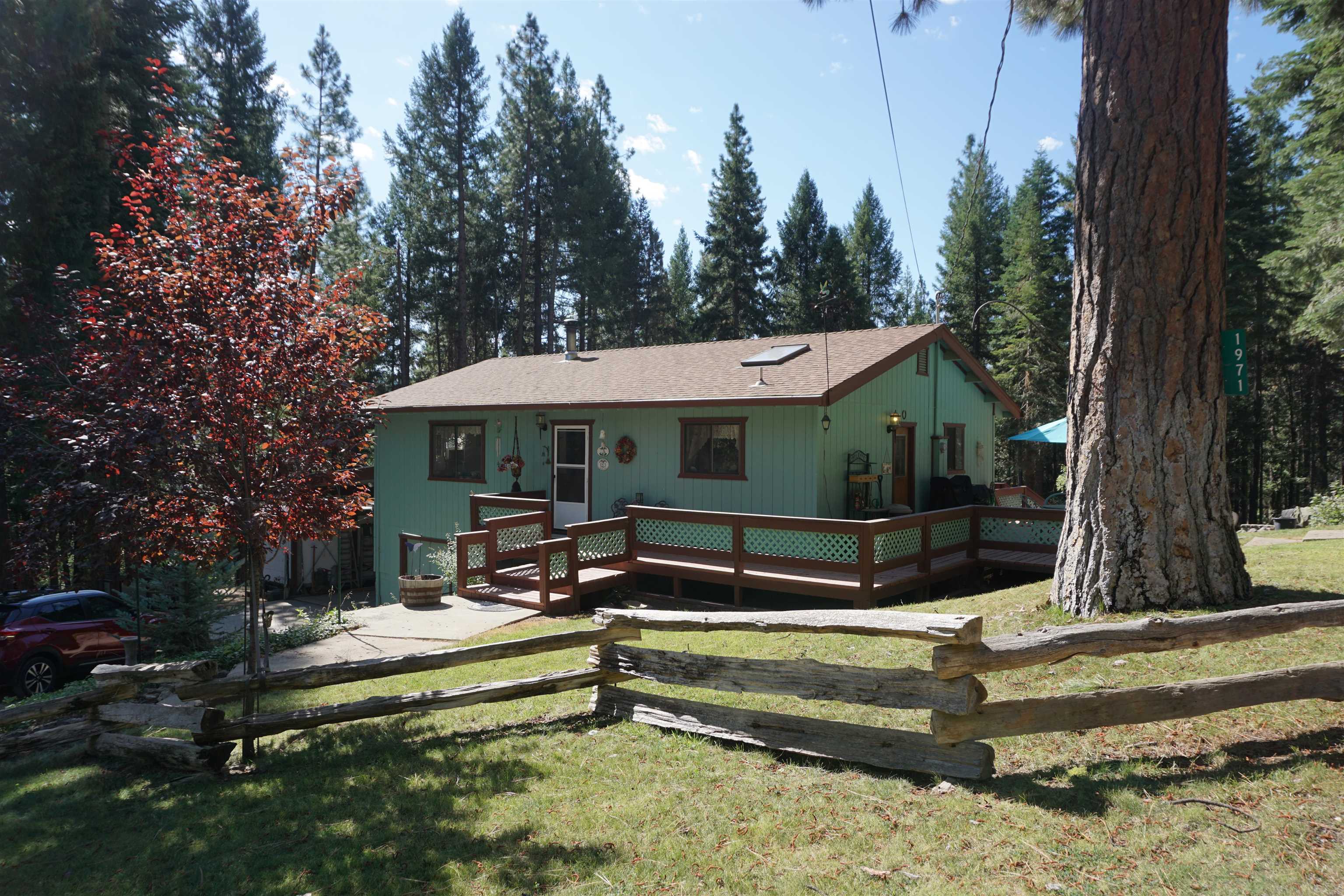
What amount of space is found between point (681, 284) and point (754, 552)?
39.2 m

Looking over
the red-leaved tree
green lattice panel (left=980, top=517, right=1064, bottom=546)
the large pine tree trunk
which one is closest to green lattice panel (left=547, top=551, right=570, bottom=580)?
the red-leaved tree

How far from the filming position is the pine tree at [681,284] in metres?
45.3

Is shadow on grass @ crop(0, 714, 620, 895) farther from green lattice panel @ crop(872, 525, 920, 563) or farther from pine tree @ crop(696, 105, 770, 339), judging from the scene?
pine tree @ crop(696, 105, 770, 339)

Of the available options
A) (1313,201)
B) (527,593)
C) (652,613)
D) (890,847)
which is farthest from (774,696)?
(1313,201)

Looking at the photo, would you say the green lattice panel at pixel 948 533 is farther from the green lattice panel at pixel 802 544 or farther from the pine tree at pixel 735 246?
the pine tree at pixel 735 246

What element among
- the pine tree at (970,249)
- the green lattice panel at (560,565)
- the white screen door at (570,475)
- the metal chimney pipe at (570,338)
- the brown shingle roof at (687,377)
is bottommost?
the green lattice panel at (560,565)

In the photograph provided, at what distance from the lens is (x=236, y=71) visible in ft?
89.7

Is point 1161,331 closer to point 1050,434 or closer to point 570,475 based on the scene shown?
point 1050,434

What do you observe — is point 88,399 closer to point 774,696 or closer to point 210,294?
point 210,294

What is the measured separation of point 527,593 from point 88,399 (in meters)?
7.27

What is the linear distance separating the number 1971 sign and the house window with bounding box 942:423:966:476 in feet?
30.6

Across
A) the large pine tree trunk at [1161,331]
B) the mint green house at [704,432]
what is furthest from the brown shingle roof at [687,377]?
the large pine tree trunk at [1161,331]

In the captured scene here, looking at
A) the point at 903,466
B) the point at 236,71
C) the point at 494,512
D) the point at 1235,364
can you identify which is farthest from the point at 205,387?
the point at 236,71

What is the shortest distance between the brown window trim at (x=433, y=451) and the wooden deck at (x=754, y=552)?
166 inches
